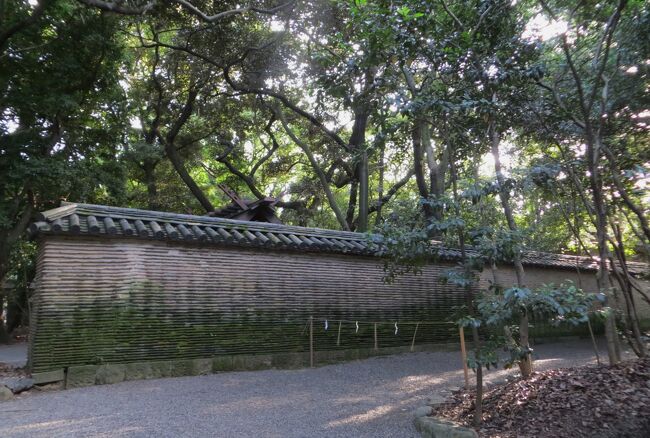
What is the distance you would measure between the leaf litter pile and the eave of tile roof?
2.00m

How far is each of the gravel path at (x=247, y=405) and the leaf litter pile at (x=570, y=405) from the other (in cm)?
83

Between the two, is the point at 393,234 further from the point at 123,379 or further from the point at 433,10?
the point at 123,379

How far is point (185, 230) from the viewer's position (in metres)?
7.95

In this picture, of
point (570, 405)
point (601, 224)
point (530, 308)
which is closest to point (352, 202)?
point (601, 224)

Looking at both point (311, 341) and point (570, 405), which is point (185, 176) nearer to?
point (311, 341)

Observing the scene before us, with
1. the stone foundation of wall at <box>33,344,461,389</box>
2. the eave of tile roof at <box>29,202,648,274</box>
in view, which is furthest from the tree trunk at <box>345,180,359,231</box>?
the stone foundation of wall at <box>33,344,461,389</box>

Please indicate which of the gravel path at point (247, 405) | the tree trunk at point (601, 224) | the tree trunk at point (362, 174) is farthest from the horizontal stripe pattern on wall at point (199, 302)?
the tree trunk at point (601, 224)

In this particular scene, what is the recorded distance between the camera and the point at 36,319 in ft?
22.7

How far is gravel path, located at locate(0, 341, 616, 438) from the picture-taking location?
471cm

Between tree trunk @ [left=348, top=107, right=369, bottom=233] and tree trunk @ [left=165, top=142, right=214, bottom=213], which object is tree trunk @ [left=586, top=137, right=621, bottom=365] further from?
tree trunk @ [left=165, top=142, right=214, bottom=213]

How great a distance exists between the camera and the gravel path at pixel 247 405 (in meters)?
4.71

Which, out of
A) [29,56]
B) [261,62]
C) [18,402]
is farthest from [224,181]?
[18,402]

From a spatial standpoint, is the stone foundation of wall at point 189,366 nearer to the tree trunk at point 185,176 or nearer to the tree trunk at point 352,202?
the tree trunk at point 352,202

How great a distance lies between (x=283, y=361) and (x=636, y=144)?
6.99 metres
